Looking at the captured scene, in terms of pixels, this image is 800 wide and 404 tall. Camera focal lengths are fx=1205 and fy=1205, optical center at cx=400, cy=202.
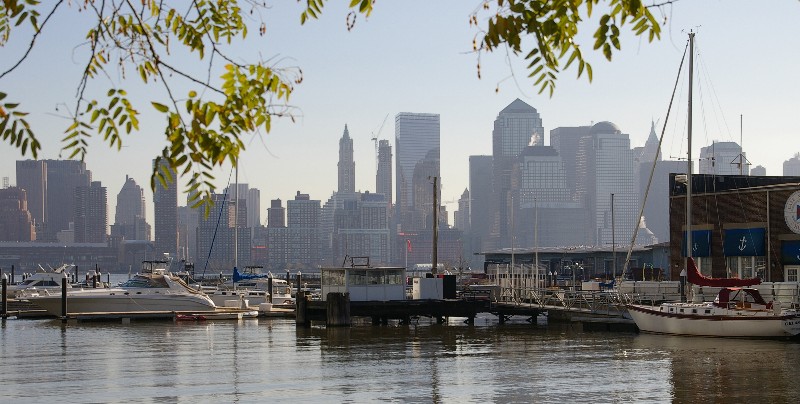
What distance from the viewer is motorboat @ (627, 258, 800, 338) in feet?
168

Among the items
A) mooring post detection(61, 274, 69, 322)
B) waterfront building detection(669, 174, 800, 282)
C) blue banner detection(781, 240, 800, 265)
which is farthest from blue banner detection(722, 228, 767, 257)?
mooring post detection(61, 274, 69, 322)

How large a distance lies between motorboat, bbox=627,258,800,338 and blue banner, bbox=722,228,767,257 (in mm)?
7322

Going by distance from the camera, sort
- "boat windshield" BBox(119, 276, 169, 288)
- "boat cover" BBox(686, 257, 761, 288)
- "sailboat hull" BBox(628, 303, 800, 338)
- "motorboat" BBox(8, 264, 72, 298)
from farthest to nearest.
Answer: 1. "motorboat" BBox(8, 264, 72, 298)
2. "boat windshield" BBox(119, 276, 169, 288)
3. "boat cover" BBox(686, 257, 761, 288)
4. "sailboat hull" BBox(628, 303, 800, 338)

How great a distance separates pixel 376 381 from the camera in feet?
123

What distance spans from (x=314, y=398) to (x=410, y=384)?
4141 mm

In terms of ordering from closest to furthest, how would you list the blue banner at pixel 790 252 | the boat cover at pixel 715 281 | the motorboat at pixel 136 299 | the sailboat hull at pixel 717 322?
the sailboat hull at pixel 717 322 → the boat cover at pixel 715 281 → the blue banner at pixel 790 252 → the motorboat at pixel 136 299

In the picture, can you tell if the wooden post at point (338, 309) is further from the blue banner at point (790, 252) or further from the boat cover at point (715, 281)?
the blue banner at point (790, 252)

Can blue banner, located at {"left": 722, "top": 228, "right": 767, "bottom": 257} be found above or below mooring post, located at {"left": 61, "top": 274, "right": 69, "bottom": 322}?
above

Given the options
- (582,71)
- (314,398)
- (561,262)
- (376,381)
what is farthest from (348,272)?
(561,262)

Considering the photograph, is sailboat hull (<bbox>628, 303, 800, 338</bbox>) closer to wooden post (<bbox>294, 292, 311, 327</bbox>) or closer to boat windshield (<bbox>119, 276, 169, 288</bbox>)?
wooden post (<bbox>294, 292, 311, 327</bbox>)

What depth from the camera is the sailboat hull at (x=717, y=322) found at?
50906mm

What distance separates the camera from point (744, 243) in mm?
63156

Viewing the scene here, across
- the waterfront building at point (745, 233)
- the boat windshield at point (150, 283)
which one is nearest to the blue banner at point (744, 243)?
the waterfront building at point (745, 233)

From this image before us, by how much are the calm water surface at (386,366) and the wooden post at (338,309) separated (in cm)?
83
